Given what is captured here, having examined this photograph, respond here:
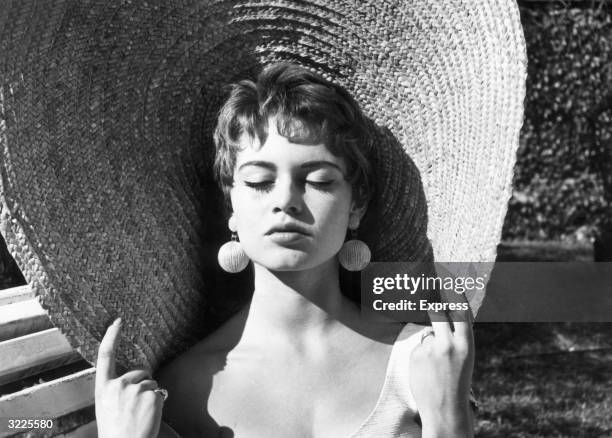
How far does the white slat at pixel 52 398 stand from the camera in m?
1.67

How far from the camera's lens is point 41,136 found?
153 cm

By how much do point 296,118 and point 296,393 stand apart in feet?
1.77

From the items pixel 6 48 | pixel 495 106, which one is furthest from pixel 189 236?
pixel 495 106

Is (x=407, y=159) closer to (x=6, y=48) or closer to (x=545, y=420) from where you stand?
(x=6, y=48)

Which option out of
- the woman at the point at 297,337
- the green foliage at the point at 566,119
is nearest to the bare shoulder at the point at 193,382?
the woman at the point at 297,337

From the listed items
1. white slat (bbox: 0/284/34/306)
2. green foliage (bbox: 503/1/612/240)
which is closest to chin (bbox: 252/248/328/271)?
white slat (bbox: 0/284/34/306)

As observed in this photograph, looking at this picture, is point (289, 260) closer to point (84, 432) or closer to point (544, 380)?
point (84, 432)

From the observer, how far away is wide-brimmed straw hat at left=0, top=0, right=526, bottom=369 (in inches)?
60.1

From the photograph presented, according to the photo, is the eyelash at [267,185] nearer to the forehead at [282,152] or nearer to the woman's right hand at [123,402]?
the forehead at [282,152]

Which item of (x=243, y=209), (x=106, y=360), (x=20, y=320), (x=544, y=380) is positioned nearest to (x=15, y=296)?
(x=20, y=320)

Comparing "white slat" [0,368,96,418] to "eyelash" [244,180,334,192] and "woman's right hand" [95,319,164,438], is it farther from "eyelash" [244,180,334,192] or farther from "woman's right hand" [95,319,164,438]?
"eyelash" [244,180,334,192]

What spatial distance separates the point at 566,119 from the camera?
203 inches

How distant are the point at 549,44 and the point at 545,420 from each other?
7.84ft

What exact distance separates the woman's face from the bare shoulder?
0.25 m
